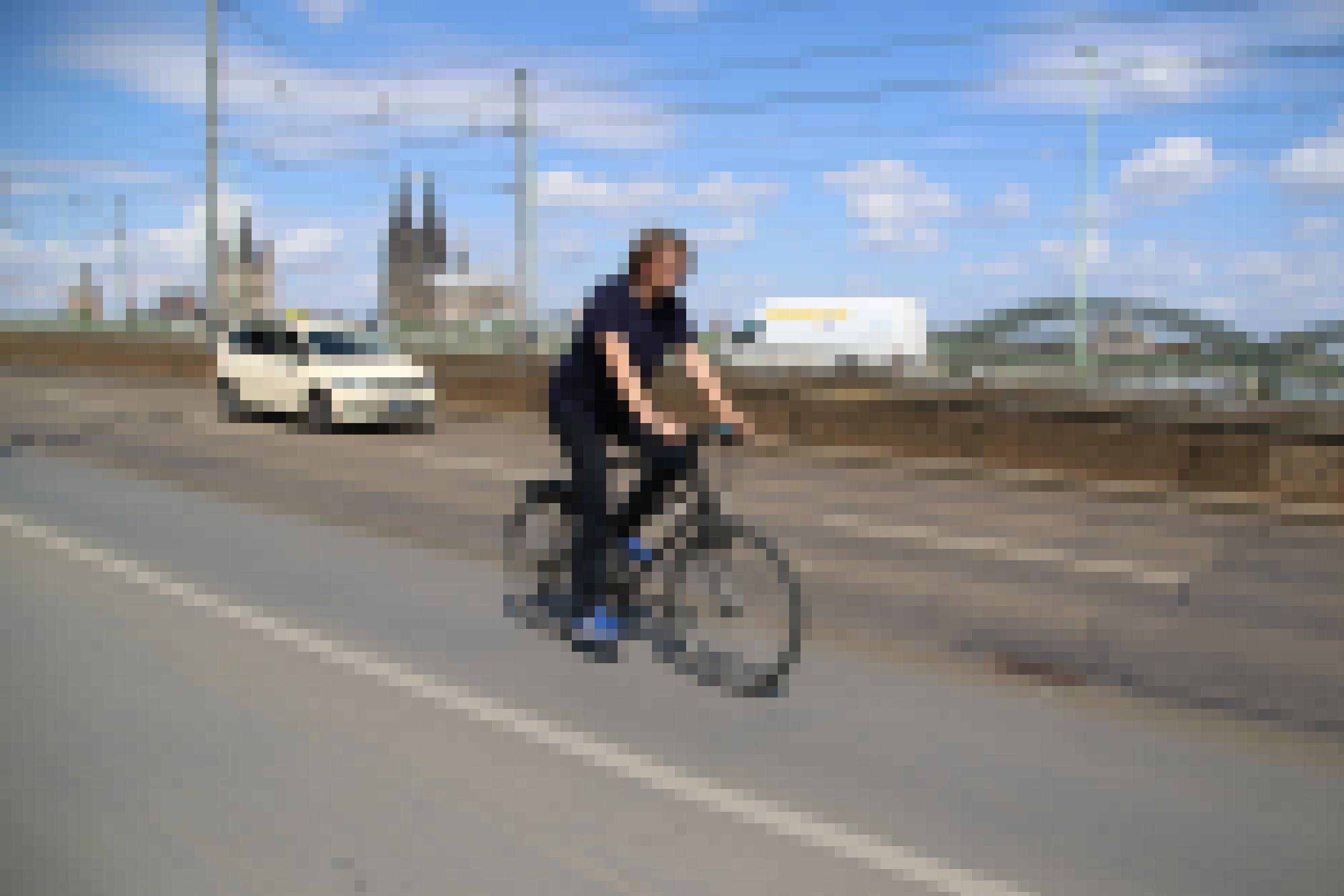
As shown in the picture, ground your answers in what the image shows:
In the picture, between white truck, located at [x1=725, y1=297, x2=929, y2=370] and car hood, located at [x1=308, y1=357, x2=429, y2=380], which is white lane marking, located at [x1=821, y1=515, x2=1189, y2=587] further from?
white truck, located at [x1=725, y1=297, x2=929, y2=370]

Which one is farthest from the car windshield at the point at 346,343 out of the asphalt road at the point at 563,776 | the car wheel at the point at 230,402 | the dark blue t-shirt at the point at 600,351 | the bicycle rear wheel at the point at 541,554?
the dark blue t-shirt at the point at 600,351

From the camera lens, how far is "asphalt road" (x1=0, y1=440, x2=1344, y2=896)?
431cm

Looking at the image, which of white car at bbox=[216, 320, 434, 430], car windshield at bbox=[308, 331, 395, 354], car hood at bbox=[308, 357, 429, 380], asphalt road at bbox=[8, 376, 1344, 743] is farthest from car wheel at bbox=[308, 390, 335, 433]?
asphalt road at bbox=[8, 376, 1344, 743]

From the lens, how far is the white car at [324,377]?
23.7m

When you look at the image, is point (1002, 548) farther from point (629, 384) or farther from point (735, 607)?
point (629, 384)

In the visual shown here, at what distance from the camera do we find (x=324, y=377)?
78.5 feet

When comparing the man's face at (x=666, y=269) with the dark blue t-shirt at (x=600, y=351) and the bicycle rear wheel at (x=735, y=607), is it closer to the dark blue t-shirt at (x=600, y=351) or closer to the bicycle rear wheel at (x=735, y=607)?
the dark blue t-shirt at (x=600, y=351)

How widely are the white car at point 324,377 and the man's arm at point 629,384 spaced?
682 inches

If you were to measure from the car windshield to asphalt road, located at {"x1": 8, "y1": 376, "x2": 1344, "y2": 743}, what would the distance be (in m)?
2.30

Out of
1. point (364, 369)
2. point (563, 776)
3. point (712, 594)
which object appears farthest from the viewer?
point (364, 369)

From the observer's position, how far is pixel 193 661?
701cm

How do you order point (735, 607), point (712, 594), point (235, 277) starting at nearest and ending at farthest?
point (735, 607) < point (712, 594) < point (235, 277)

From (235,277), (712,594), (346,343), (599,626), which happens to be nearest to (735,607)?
(712,594)

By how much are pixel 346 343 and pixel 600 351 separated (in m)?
18.7
